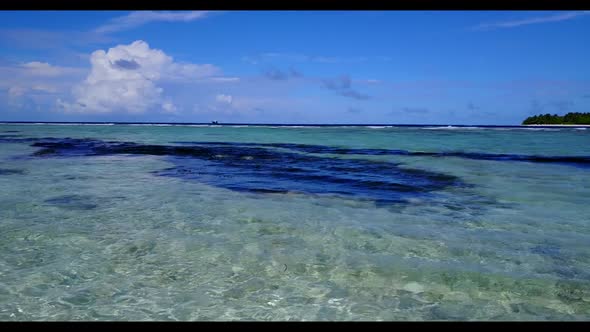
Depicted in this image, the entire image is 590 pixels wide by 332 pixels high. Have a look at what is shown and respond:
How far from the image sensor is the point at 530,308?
13.6 ft

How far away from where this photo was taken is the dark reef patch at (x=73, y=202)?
8.45 meters

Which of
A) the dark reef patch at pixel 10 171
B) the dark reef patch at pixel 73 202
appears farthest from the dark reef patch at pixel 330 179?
the dark reef patch at pixel 10 171

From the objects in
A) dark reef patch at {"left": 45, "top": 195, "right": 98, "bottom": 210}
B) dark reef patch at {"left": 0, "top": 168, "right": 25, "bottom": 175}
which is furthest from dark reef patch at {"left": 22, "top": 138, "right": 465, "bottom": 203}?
dark reef patch at {"left": 0, "top": 168, "right": 25, "bottom": 175}

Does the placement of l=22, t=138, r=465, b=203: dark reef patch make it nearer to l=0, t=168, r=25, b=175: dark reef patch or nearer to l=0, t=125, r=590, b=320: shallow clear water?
l=0, t=125, r=590, b=320: shallow clear water

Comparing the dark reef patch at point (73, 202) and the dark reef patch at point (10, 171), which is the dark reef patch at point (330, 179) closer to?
the dark reef patch at point (73, 202)

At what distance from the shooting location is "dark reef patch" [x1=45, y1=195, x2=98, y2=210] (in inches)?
333

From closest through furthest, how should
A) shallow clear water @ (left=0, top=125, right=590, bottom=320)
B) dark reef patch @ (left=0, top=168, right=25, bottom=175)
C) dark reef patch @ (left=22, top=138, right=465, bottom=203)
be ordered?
shallow clear water @ (left=0, top=125, right=590, bottom=320) < dark reef patch @ (left=22, top=138, right=465, bottom=203) < dark reef patch @ (left=0, top=168, right=25, bottom=175)

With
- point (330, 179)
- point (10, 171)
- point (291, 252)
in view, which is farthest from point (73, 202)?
point (330, 179)

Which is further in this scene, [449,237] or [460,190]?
[460,190]

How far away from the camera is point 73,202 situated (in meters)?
8.91
